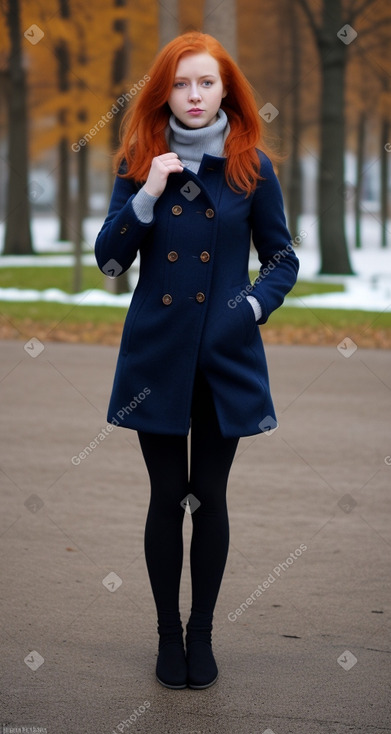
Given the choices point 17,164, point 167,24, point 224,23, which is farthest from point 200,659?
point 17,164

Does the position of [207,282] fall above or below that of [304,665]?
above

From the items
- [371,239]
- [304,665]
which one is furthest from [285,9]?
[304,665]

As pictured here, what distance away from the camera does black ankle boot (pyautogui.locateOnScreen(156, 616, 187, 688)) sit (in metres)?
3.22

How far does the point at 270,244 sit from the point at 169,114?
19.8 inches

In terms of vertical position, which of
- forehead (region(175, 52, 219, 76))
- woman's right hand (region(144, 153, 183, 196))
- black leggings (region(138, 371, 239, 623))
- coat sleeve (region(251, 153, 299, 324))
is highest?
forehead (region(175, 52, 219, 76))

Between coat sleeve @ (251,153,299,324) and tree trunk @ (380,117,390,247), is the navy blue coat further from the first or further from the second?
tree trunk @ (380,117,390,247)

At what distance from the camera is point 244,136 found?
3133 millimetres

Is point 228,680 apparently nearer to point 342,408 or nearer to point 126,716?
point 126,716

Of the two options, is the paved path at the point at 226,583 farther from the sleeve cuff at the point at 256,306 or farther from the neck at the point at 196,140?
the neck at the point at 196,140

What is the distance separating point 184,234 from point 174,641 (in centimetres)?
128

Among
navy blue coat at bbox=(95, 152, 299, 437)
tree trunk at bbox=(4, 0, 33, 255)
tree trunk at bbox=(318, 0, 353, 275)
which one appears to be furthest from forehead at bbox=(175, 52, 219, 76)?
tree trunk at bbox=(4, 0, 33, 255)

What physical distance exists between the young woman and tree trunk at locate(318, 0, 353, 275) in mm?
14176

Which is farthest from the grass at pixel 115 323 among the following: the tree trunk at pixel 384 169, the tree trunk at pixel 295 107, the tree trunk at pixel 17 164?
the tree trunk at pixel 384 169

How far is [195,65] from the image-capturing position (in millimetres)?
3031
